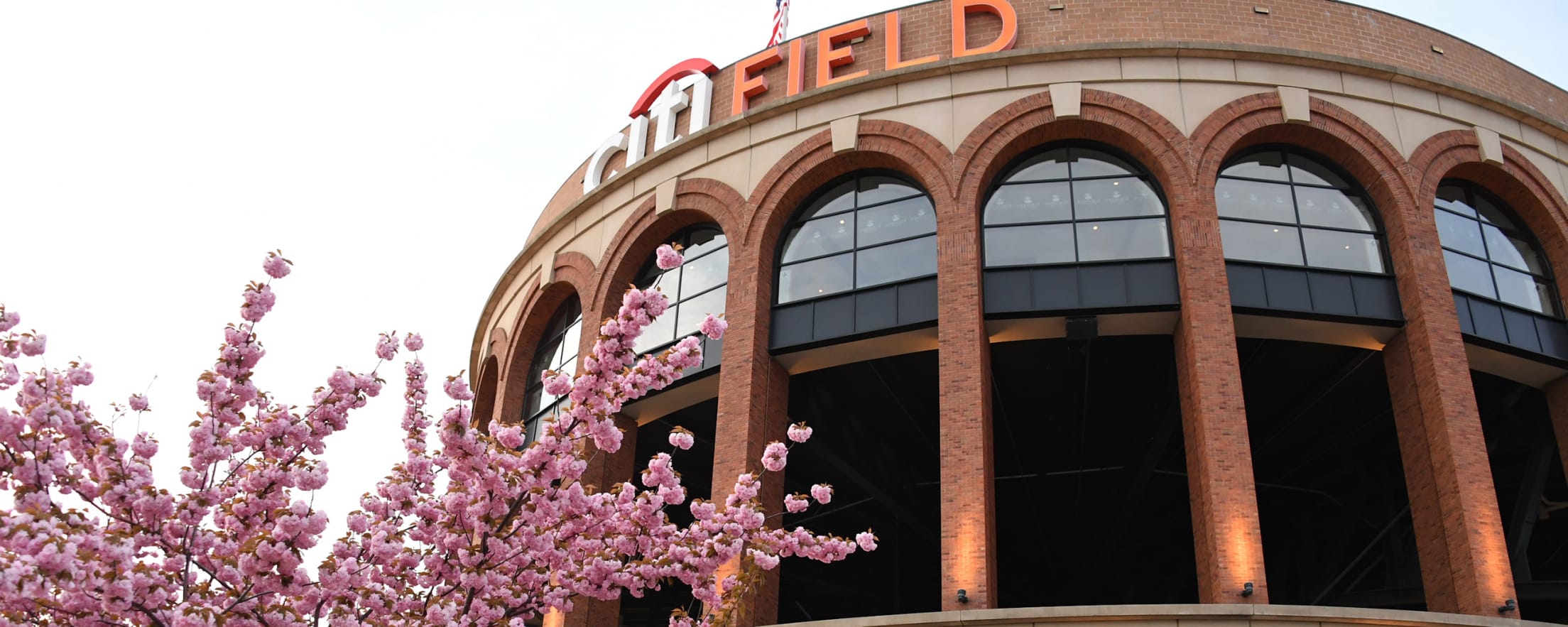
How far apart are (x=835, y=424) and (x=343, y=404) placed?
56.3 ft

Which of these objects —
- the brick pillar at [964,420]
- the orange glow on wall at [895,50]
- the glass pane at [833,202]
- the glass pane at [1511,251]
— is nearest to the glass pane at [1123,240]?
the brick pillar at [964,420]

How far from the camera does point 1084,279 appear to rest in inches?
810

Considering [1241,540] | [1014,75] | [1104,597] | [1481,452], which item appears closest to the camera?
[1241,540]

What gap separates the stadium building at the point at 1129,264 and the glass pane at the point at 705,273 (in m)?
0.07

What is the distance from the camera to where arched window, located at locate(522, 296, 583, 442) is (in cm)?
2720

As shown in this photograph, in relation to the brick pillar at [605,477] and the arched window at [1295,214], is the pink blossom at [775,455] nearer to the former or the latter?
the brick pillar at [605,477]

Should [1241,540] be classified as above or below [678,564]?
above

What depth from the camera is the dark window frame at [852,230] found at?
72.0 ft

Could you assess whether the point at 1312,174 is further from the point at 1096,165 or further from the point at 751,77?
the point at 751,77

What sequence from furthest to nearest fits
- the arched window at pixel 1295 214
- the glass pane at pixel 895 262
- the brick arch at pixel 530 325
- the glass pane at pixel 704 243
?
the brick arch at pixel 530 325 < the glass pane at pixel 704 243 < the glass pane at pixel 895 262 < the arched window at pixel 1295 214

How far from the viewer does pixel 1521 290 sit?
72.8ft

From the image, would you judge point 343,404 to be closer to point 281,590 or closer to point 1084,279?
point 281,590

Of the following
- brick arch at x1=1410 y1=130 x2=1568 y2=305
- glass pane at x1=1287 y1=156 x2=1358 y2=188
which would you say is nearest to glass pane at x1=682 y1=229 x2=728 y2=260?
glass pane at x1=1287 y1=156 x2=1358 y2=188

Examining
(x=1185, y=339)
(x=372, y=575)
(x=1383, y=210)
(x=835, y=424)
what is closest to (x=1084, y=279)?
(x=1185, y=339)
